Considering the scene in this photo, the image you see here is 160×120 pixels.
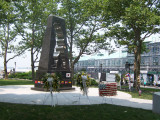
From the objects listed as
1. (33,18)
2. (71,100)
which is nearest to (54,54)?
(71,100)

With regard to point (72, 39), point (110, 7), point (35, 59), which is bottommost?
point (35, 59)

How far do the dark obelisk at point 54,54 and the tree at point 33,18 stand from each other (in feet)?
39.6

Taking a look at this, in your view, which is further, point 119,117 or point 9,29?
point 9,29

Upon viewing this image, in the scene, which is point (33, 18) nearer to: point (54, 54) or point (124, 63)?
point (54, 54)

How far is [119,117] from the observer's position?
290 inches

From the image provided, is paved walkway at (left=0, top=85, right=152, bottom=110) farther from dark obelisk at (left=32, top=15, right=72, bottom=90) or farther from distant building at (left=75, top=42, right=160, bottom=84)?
distant building at (left=75, top=42, right=160, bottom=84)

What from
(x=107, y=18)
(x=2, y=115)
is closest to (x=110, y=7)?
(x=107, y=18)

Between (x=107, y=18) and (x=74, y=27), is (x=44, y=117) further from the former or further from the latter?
(x=74, y=27)

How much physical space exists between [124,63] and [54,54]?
1837 inches

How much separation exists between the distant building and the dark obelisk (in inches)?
681

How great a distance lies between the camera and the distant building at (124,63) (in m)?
43.0

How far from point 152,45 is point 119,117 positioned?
48.4 metres

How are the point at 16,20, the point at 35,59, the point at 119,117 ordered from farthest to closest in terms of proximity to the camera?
the point at 35,59 < the point at 16,20 < the point at 119,117

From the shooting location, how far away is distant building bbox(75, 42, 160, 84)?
141ft
